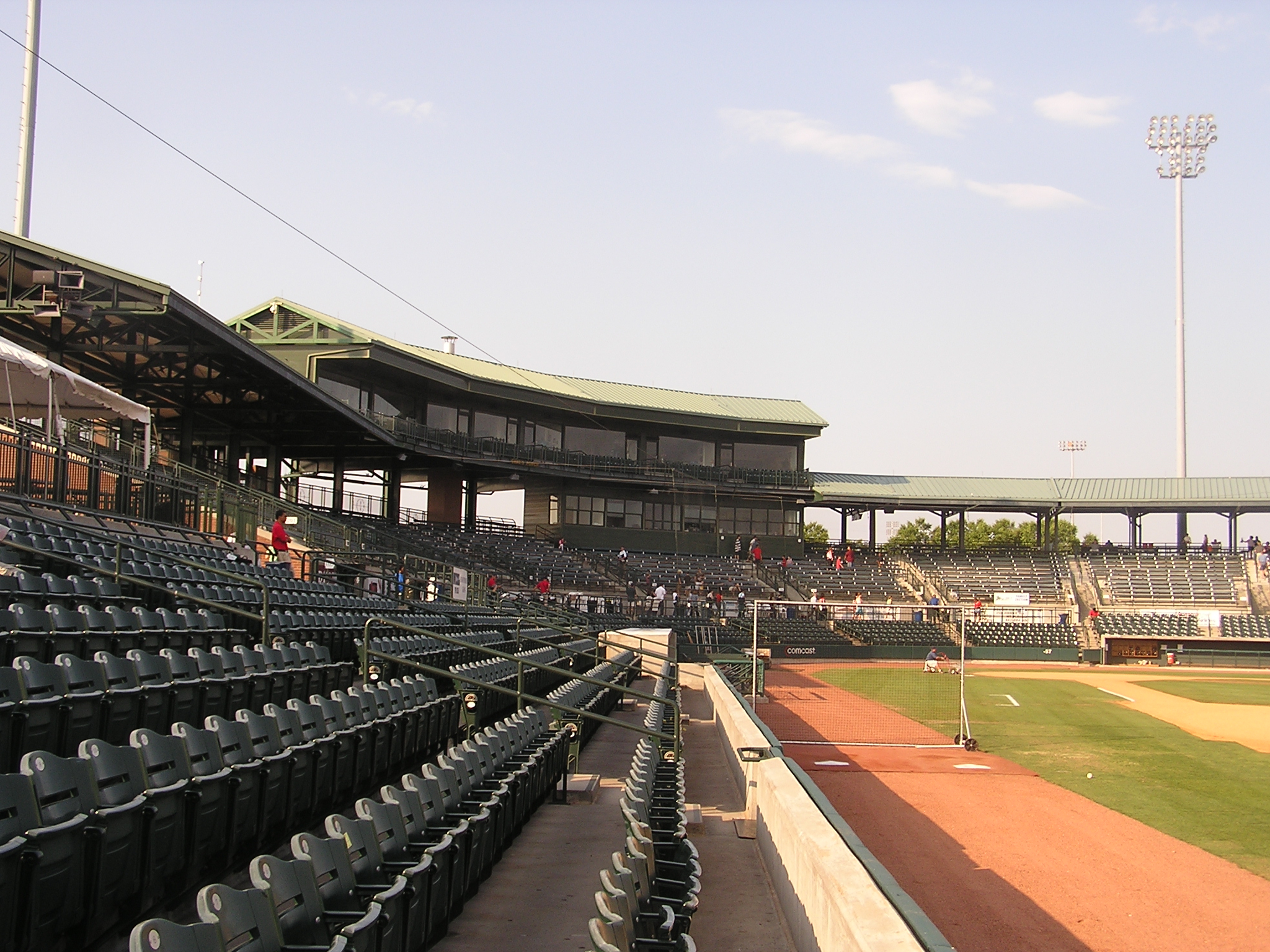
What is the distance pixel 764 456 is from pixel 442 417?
1812cm

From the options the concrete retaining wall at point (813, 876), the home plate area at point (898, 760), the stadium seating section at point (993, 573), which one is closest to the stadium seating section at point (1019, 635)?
the stadium seating section at point (993, 573)

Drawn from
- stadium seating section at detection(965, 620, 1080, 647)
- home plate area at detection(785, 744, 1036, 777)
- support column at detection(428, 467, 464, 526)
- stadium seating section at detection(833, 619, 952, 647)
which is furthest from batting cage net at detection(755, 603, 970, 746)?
support column at detection(428, 467, 464, 526)

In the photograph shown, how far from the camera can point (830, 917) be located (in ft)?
21.5

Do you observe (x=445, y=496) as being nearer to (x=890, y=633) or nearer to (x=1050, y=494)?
(x=890, y=633)

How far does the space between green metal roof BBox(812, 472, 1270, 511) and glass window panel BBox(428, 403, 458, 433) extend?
20.5 m

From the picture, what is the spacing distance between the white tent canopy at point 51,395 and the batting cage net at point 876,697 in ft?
50.3

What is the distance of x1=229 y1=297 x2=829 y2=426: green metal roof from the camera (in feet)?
136

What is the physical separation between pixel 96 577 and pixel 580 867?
752cm

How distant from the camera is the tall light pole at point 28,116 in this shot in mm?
26953

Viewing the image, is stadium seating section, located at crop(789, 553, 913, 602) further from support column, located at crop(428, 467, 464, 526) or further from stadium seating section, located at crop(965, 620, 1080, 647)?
support column, located at crop(428, 467, 464, 526)

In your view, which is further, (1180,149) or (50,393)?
(1180,149)

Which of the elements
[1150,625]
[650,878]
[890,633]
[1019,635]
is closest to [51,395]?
[650,878]

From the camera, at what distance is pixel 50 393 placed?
734 inches

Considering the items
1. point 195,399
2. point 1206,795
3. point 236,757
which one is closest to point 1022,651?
point 1206,795
